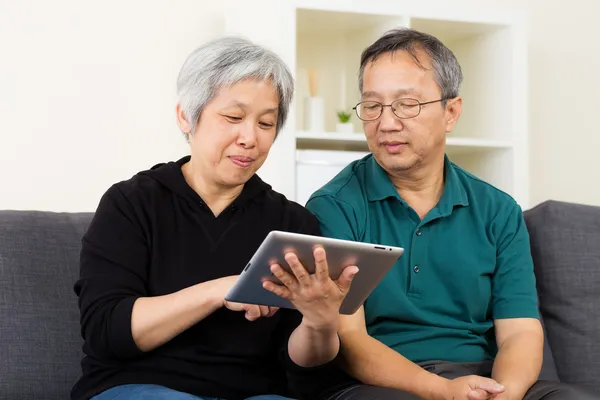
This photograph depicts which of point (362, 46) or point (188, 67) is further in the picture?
point (362, 46)

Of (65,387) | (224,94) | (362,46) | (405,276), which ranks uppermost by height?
(362,46)

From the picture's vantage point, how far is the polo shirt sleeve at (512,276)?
203 cm

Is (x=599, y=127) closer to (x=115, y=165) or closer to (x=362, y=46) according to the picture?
(x=362, y=46)

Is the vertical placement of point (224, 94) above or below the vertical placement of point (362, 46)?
below

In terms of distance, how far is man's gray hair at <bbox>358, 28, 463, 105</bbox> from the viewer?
2.09 m

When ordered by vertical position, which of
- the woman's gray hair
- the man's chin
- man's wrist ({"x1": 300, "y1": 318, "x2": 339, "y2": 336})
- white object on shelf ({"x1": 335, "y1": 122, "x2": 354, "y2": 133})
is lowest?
man's wrist ({"x1": 300, "y1": 318, "x2": 339, "y2": 336})

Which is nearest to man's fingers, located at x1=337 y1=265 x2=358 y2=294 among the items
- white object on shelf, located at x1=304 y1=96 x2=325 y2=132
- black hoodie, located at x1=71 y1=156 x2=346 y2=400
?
black hoodie, located at x1=71 y1=156 x2=346 y2=400

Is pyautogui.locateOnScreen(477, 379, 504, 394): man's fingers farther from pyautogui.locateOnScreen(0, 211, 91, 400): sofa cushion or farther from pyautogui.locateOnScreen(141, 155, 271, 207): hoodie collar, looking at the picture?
pyautogui.locateOnScreen(0, 211, 91, 400): sofa cushion

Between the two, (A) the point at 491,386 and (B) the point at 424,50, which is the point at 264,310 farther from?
(B) the point at 424,50

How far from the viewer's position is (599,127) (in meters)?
3.80

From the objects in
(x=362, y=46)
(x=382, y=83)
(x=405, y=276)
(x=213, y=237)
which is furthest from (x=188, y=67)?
(x=362, y=46)

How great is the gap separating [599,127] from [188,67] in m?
2.52

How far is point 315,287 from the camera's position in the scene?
150 centimetres

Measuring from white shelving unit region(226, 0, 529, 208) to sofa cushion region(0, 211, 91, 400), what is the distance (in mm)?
1065
